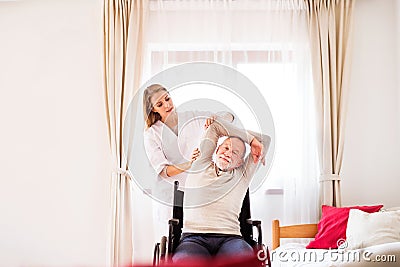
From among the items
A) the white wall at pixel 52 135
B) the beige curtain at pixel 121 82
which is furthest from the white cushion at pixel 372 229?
the white wall at pixel 52 135

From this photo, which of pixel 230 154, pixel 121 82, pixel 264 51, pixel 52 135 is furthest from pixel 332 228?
pixel 52 135

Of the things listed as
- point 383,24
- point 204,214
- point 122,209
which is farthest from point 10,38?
point 383,24

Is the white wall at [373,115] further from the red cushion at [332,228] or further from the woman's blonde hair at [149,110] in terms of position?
the woman's blonde hair at [149,110]

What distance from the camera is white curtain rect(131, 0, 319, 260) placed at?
13.3 ft

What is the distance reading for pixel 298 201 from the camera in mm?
3994

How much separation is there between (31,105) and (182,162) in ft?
5.54

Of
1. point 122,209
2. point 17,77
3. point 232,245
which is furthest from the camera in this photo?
point 17,77

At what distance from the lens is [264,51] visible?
4113 millimetres

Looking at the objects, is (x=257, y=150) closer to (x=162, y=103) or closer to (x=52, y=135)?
(x=162, y=103)

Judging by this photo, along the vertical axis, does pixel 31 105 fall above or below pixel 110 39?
below

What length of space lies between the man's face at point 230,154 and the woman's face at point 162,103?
1.18ft

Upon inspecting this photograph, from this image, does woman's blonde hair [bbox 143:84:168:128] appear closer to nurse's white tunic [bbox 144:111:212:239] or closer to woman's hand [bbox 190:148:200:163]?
nurse's white tunic [bbox 144:111:212:239]

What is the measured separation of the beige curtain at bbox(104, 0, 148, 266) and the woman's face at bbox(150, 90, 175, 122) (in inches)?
40.9

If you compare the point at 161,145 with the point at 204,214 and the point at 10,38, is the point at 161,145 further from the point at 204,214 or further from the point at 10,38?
the point at 10,38
